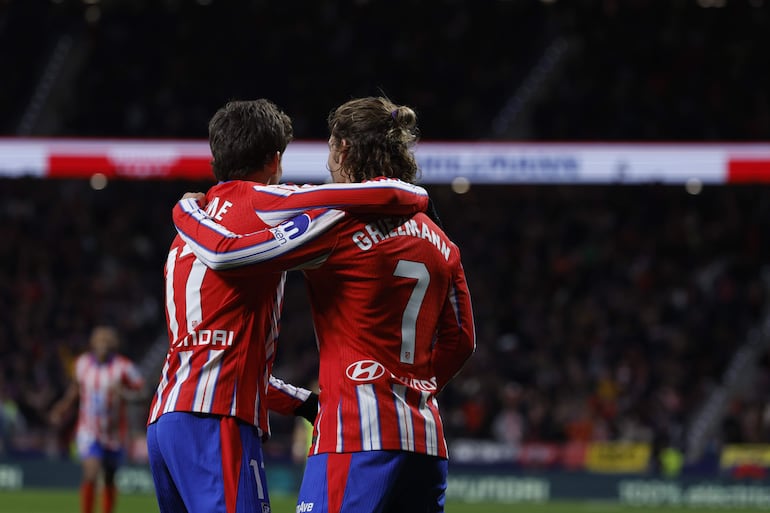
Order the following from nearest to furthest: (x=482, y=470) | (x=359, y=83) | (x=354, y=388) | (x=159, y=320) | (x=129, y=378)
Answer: (x=354, y=388) < (x=129, y=378) < (x=482, y=470) < (x=159, y=320) < (x=359, y=83)

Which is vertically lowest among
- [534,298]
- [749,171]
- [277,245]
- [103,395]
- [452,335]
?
[452,335]

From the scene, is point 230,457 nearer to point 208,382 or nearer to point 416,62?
point 208,382

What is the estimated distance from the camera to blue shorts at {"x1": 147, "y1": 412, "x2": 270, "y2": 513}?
3.56m

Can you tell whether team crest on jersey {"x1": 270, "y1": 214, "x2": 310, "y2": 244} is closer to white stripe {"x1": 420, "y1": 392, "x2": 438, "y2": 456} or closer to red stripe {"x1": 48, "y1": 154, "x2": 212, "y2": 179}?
white stripe {"x1": 420, "y1": 392, "x2": 438, "y2": 456}

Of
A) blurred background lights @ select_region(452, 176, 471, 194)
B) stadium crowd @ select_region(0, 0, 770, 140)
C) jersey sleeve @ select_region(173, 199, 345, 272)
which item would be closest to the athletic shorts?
blurred background lights @ select_region(452, 176, 471, 194)

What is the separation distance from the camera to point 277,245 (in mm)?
3469

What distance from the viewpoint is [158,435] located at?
3.65 metres

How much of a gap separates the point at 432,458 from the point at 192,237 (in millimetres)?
974

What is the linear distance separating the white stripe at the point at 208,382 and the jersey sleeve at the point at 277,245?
0.95 feet

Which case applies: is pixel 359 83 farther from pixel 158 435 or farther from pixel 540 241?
pixel 158 435

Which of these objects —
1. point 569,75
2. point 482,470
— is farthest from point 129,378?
point 569,75

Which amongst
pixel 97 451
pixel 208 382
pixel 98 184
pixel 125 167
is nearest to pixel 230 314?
pixel 208 382

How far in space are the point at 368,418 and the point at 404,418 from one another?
11cm

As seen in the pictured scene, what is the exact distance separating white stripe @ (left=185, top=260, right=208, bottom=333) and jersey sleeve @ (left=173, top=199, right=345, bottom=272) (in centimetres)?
13
